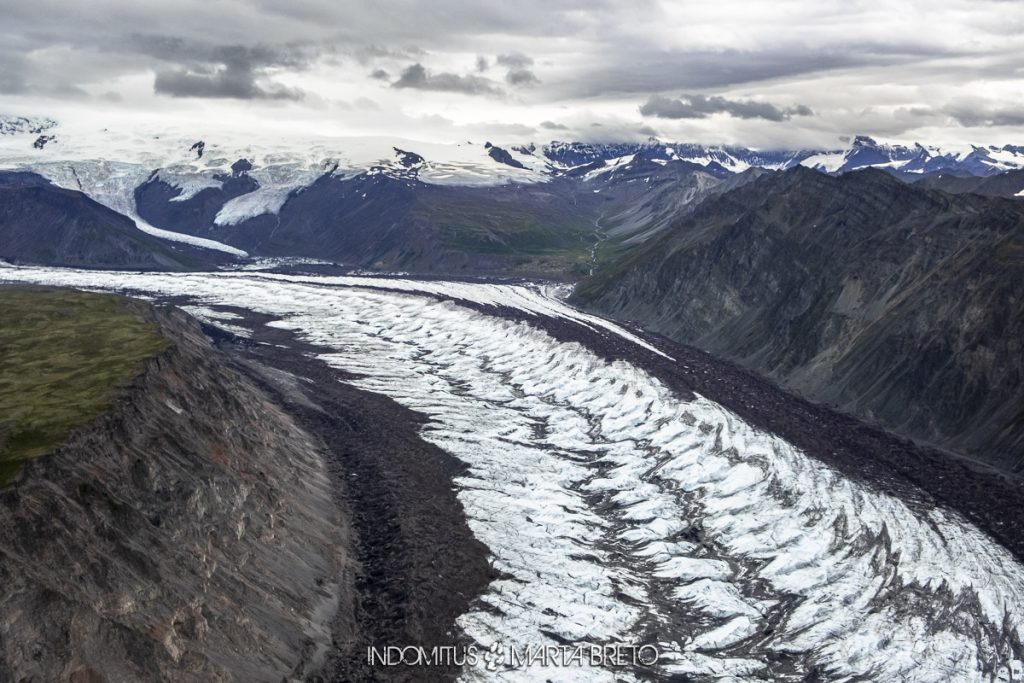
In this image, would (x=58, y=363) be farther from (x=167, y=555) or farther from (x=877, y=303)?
(x=877, y=303)

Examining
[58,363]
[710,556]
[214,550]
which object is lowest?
[710,556]

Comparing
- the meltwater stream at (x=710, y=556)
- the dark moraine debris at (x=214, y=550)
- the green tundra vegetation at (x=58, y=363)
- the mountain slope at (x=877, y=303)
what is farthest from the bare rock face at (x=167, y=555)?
the mountain slope at (x=877, y=303)

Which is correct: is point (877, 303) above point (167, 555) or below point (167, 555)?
above

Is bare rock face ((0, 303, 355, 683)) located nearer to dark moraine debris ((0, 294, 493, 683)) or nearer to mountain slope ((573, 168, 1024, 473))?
dark moraine debris ((0, 294, 493, 683))

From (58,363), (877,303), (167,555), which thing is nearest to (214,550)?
(167,555)

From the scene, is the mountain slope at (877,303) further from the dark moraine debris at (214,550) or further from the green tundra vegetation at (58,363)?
the green tundra vegetation at (58,363)

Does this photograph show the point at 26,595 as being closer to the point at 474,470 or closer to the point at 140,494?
the point at 140,494

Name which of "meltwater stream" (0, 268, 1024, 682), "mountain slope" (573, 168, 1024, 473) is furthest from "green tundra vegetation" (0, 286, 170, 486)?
"mountain slope" (573, 168, 1024, 473)
